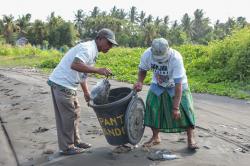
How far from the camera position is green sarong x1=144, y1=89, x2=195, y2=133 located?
6.38 metres

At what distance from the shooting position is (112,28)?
76.8 m

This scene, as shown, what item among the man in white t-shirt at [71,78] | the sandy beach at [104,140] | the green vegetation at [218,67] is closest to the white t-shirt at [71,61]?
the man in white t-shirt at [71,78]

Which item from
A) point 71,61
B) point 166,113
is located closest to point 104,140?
point 166,113

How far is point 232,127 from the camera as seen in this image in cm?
883

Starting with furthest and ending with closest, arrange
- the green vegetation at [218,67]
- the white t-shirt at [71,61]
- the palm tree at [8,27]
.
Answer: the palm tree at [8,27]
the green vegetation at [218,67]
the white t-shirt at [71,61]

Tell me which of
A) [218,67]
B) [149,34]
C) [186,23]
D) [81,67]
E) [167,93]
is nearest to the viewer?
[81,67]

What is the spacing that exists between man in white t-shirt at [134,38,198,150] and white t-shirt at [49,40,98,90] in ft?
2.55

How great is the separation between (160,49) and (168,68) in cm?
30

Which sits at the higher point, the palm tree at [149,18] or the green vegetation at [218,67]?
the palm tree at [149,18]

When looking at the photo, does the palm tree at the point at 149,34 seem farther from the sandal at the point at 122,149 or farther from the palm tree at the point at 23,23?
the sandal at the point at 122,149

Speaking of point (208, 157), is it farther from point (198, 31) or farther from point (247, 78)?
point (198, 31)

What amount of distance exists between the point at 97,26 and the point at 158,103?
7060 cm

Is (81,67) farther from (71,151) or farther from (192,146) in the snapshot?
(192,146)

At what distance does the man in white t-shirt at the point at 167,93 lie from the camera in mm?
6074
